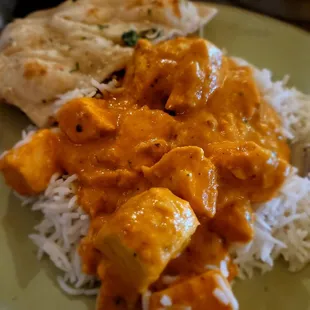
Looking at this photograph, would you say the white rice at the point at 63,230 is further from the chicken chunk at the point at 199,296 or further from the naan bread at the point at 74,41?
the naan bread at the point at 74,41

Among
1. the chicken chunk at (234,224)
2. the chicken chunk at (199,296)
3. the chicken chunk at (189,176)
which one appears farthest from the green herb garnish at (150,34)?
the chicken chunk at (199,296)

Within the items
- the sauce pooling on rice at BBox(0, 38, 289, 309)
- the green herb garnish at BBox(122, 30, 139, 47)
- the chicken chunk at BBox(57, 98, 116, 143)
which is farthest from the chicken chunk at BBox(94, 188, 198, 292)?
the green herb garnish at BBox(122, 30, 139, 47)

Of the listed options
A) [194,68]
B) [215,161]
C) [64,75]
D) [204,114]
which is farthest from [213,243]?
[64,75]

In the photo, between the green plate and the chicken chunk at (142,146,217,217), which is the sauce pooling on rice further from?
the green plate

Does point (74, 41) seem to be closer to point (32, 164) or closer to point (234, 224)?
point (32, 164)

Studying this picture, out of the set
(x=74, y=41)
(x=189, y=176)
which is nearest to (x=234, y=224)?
(x=189, y=176)

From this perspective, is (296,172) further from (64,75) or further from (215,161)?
(64,75)
